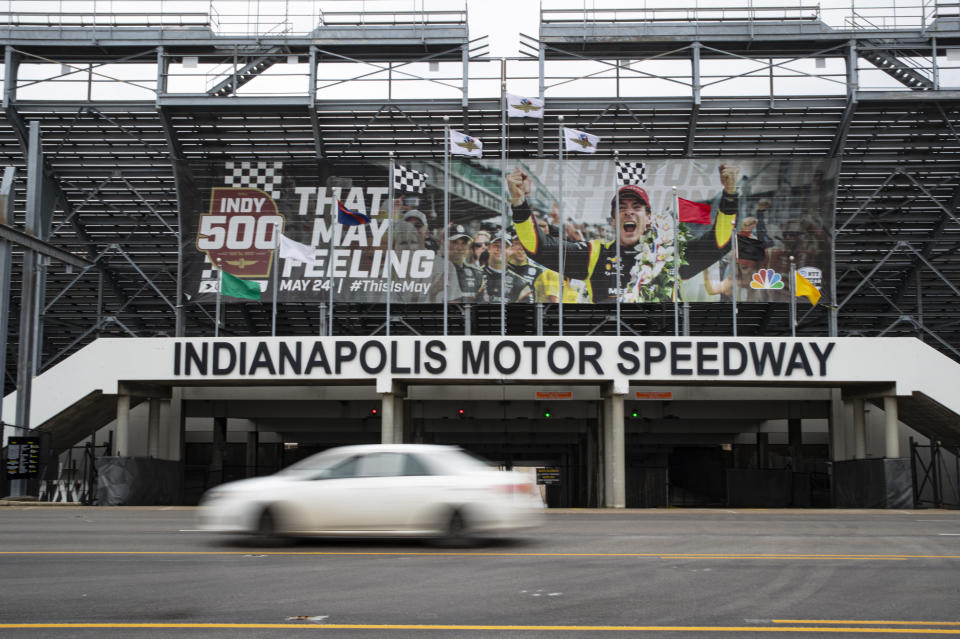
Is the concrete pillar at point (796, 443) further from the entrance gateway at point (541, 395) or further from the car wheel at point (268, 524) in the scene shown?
the car wheel at point (268, 524)

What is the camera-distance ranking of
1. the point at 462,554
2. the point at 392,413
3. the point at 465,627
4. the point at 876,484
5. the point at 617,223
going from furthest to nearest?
the point at 617,223, the point at 392,413, the point at 876,484, the point at 462,554, the point at 465,627

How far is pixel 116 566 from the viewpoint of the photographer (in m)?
10.6

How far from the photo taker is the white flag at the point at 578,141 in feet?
95.0

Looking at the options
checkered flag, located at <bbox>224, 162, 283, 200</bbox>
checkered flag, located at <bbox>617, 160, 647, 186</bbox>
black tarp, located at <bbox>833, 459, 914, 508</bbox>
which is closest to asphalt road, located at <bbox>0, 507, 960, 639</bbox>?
black tarp, located at <bbox>833, 459, 914, 508</bbox>

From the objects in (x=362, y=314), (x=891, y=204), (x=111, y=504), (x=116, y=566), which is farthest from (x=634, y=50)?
(x=116, y=566)

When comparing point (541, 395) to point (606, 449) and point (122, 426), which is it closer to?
point (606, 449)

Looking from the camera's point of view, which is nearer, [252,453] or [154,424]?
[154,424]

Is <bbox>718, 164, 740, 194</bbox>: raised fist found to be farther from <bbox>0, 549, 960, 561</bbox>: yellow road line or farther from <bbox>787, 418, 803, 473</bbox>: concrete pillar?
<bbox>0, 549, 960, 561</bbox>: yellow road line

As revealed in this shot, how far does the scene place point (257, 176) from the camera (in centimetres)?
3169

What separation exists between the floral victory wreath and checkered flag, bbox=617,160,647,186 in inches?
47.3

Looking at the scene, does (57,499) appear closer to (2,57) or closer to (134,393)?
(134,393)

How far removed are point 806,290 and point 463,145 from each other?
435 inches

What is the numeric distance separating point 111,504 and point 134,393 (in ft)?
13.1

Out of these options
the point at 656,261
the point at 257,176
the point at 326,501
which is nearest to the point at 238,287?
the point at 257,176
